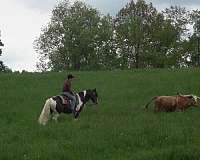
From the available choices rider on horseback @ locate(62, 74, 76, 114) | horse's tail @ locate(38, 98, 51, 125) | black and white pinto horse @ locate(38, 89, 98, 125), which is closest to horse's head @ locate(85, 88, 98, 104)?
black and white pinto horse @ locate(38, 89, 98, 125)

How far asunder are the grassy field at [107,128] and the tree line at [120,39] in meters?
46.6

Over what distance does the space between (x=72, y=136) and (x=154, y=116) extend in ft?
18.6

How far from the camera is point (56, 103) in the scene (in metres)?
24.4

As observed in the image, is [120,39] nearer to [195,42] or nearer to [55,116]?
[195,42]

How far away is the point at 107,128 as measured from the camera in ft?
68.6

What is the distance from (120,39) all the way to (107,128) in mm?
66191

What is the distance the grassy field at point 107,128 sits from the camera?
56.0 ft

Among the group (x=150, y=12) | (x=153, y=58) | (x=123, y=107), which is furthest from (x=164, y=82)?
(x=150, y=12)

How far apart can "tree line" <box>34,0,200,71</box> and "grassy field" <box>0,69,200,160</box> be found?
1837 inches

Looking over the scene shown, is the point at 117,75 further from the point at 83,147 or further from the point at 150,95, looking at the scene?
the point at 83,147

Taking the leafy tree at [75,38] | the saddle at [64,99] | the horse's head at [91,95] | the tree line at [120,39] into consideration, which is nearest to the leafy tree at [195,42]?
the tree line at [120,39]

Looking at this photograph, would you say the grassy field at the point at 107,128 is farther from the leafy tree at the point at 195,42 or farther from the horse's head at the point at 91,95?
the leafy tree at the point at 195,42

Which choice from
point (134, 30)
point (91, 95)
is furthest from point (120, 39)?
point (91, 95)

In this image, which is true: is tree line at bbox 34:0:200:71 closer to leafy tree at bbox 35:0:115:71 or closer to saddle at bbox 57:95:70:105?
leafy tree at bbox 35:0:115:71
